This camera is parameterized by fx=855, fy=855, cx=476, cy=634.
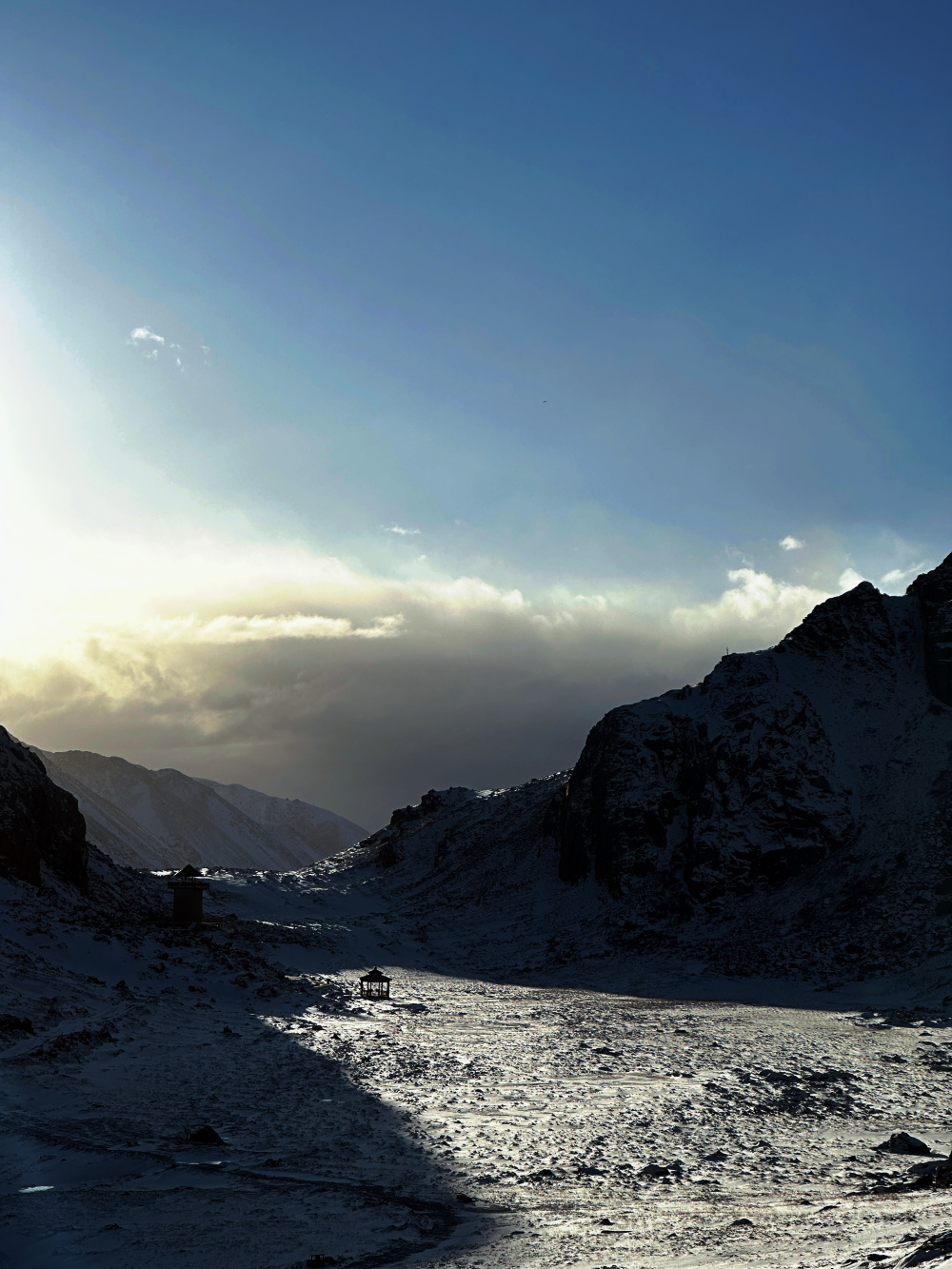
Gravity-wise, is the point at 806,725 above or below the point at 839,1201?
above

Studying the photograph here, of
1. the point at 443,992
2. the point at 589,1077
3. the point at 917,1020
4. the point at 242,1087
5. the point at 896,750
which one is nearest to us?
the point at 242,1087

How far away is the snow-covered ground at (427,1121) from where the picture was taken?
10.2 metres

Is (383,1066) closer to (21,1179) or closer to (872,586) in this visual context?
(21,1179)

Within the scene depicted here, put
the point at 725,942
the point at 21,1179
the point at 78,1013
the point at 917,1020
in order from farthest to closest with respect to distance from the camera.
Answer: the point at 725,942 < the point at 917,1020 < the point at 78,1013 < the point at 21,1179

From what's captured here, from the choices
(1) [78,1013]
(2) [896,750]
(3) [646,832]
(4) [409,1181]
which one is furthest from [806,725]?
(4) [409,1181]

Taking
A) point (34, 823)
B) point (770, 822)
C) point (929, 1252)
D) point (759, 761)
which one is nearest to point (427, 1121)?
point (929, 1252)

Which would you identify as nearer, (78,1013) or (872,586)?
(78,1013)

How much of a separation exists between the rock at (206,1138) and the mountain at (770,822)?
138ft

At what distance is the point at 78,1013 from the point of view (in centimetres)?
2628

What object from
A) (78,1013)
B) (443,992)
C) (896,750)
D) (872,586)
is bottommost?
(443,992)

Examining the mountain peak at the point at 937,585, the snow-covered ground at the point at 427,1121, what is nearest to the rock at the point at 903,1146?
the snow-covered ground at the point at 427,1121

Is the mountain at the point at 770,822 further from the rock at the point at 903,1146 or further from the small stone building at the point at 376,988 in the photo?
the rock at the point at 903,1146

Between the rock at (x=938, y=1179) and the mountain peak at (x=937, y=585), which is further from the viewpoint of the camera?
the mountain peak at (x=937, y=585)

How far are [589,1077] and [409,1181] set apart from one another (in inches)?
402
